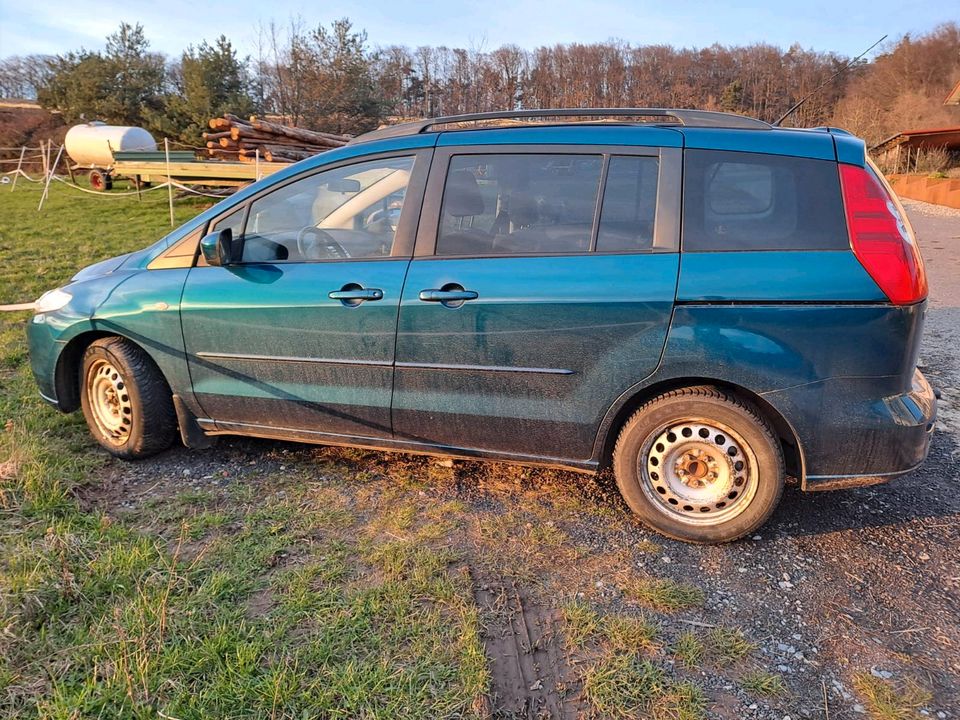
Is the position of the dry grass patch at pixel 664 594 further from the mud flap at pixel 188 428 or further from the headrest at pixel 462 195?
the mud flap at pixel 188 428

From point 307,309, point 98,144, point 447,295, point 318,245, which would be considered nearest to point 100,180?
point 98,144

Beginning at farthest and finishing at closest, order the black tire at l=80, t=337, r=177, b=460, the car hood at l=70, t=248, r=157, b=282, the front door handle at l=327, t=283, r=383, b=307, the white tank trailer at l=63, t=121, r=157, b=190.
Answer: the white tank trailer at l=63, t=121, r=157, b=190 → the car hood at l=70, t=248, r=157, b=282 → the black tire at l=80, t=337, r=177, b=460 → the front door handle at l=327, t=283, r=383, b=307

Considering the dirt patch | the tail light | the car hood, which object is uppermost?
the tail light

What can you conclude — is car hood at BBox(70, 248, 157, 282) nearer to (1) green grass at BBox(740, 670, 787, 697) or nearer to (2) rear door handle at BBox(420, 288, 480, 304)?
(2) rear door handle at BBox(420, 288, 480, 304)

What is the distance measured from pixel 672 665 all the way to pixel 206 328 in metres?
2.64

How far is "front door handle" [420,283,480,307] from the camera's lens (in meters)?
2.94

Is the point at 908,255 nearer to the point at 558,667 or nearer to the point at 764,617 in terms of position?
the point at 764,617

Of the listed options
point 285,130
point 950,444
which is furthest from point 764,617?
point 285,130

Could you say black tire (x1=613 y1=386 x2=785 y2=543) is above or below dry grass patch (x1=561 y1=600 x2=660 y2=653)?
above

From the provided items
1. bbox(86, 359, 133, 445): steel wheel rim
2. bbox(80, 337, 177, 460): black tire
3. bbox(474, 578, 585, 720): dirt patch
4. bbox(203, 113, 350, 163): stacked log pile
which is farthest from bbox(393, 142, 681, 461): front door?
bbox(203, 113, 350, 163): stacked log pile

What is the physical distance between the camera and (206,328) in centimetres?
341

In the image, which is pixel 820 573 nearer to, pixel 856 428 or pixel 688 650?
pixel 856 428

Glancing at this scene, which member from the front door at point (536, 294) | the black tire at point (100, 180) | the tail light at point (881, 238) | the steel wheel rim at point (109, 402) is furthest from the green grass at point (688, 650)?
the black tire at point (100, 180)

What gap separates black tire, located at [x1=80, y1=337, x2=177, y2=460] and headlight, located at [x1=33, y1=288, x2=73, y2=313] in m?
0.30
